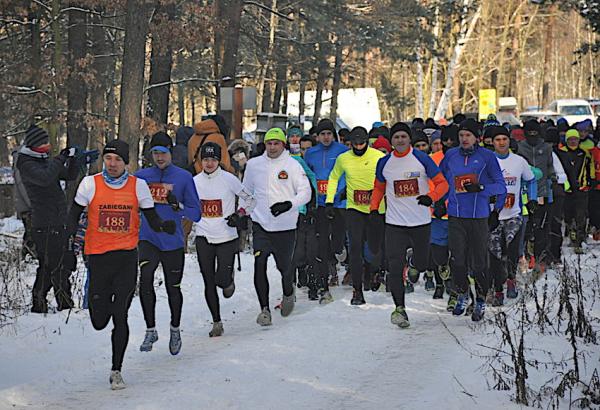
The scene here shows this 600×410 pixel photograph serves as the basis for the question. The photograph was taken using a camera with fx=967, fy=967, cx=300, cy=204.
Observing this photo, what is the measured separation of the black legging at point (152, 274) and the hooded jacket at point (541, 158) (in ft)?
21.3

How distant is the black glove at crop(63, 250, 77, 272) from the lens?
10.3 meters

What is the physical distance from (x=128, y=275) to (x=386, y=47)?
21.9 metres

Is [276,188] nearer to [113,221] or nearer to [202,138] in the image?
[202,138]

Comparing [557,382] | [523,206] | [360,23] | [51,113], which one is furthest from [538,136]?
[360,23]

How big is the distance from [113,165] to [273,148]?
119 inches

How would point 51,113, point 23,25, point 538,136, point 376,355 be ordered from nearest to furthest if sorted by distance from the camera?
1. point 376,355
2. point 538,136
3. point 51,113
4. point 23,25

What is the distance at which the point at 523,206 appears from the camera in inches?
474

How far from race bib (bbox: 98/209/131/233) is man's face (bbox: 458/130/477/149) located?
154 inches

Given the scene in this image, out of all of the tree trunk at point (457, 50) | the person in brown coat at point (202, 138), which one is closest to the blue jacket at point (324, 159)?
the person in brown coat at point (202, 138)

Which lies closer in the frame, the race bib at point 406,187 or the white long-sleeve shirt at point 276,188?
the race bib at point 406,187

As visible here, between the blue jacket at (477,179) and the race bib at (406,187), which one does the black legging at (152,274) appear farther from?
the blue jacket at (477,179)

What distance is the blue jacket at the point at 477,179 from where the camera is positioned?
32.8 feet

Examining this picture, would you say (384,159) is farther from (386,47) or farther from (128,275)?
(386,47)

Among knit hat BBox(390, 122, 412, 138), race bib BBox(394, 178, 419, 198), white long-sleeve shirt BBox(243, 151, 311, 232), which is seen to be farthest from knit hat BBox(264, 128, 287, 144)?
race bib BBox(394, 178, 419, 198)
